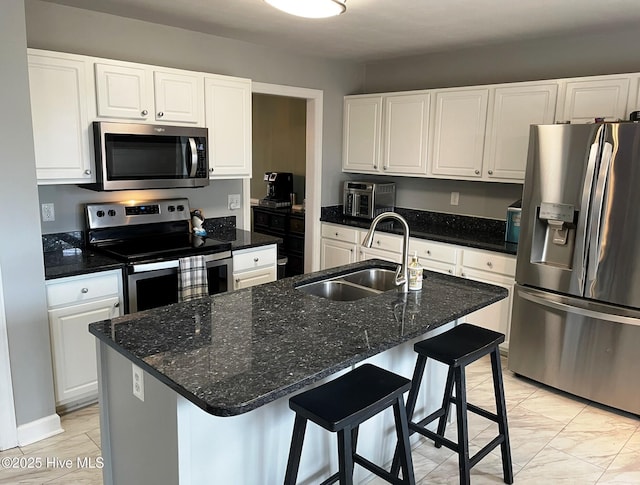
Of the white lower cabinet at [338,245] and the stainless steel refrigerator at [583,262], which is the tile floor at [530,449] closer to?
the stainless steel refrigerator at [583,262]

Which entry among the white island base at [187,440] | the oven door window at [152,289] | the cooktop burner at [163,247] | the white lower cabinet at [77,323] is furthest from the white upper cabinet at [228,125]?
the white island base at [187,440]

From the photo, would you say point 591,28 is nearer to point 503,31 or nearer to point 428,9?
point 503,31

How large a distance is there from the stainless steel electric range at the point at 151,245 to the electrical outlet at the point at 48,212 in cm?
20

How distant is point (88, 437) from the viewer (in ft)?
8.71

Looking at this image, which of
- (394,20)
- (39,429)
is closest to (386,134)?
(394,20)

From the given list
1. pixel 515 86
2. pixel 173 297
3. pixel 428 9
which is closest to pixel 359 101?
pixel 515 86

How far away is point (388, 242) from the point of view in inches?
171

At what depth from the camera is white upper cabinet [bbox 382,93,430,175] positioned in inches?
170

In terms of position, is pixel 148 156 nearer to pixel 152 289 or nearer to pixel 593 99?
pixel 152 289

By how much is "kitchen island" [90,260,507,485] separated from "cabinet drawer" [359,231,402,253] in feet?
6.19

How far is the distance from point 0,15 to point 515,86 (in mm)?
3288

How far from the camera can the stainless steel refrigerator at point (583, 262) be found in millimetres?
2814

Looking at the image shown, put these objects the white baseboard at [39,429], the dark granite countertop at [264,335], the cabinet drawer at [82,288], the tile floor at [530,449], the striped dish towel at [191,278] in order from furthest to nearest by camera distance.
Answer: the striped dish towel at [191,278] → the cabinet drawer at [82,288] → the white baseboard at [39,429] → the tile floor at [530,449] → the dark granite countertop at [264,335]

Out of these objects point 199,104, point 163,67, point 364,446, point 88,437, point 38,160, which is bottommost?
point 88,437
